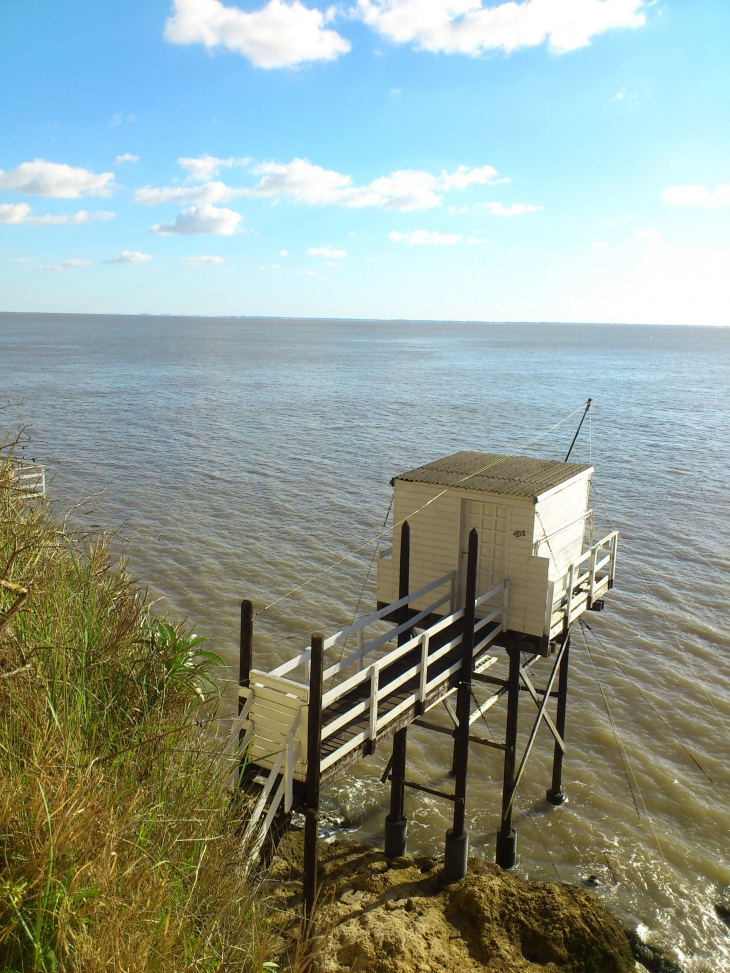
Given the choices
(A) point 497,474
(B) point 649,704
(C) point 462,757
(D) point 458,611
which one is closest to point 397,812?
(C) point 462,757

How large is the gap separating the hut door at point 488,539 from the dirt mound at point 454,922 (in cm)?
411

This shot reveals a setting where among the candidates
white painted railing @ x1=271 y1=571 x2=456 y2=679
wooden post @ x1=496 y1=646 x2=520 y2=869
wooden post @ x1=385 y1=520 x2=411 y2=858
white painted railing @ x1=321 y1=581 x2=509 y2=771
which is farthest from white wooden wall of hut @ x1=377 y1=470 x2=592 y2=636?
wooden post @ x1=496 y1=646 x2=520 y2=869

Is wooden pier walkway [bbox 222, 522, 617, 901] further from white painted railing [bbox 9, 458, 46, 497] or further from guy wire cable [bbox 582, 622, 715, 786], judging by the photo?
white painted railing [bbox 9, 458, 46, 497]

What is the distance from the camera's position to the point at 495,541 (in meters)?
12.9

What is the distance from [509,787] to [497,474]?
16.8 ft

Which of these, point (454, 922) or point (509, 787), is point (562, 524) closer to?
point (509, 787)

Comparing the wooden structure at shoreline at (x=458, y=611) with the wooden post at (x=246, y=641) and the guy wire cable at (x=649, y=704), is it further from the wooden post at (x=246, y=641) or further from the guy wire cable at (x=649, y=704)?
the guy wire cable at (x=649, y=704)

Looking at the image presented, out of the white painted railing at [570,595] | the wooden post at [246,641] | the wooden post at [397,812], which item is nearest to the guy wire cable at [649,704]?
the white painted railing at [570,595]

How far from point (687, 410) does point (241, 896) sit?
6572cm

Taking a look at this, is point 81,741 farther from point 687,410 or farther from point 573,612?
point 687,410

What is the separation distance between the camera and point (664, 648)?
2052 centimetres

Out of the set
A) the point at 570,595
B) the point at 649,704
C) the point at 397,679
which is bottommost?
the point at 649,704

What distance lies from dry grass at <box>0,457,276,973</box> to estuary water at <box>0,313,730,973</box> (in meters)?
7.15

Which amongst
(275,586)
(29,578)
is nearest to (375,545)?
(275,586)
